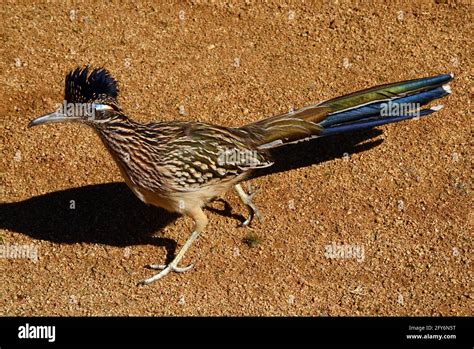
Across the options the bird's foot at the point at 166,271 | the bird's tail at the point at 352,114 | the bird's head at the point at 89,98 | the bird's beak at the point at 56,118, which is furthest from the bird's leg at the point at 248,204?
the bird's beak at the point at 56,118

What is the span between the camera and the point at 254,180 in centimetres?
885

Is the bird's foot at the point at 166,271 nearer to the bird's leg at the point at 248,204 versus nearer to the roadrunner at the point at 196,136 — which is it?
the roadrunner at the point at 196,136

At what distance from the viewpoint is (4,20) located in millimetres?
11094

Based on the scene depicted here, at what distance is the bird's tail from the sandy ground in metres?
0.80

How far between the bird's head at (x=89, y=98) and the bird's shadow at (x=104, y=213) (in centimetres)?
164

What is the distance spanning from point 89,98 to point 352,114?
9.71 ft

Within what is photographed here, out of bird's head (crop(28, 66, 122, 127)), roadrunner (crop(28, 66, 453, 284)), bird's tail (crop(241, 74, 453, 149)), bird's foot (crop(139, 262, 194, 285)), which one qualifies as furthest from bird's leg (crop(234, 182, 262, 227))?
bird's head (crop(28, 66, 122, 127))

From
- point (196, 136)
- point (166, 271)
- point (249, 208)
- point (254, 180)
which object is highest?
point (196, 136)

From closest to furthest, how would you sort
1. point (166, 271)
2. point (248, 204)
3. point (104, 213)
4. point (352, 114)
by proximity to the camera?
point (166, 271) < point (352, 114) < point (248, 204) < point (104, 213)

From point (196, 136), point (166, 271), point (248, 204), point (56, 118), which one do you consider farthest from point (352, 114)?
point (56, 118)

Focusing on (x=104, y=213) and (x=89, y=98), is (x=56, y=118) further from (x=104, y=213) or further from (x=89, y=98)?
(x=104, y=213)

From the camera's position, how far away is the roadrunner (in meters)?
7.27

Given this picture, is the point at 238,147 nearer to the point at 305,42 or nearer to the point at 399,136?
the point at 399,136

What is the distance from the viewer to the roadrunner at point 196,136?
7273 millimetres
